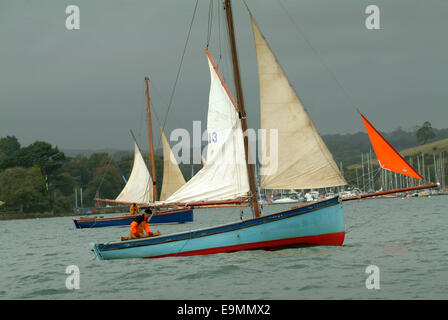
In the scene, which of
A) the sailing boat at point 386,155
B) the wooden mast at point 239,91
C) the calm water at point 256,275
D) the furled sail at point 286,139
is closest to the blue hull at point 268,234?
the calm water at point 256,275

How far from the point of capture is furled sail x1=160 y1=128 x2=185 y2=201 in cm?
6078

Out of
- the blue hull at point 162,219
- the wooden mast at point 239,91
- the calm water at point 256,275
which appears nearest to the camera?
the calm water at point 256,275

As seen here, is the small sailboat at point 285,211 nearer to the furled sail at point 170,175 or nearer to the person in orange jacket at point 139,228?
the person in orange jacket at point 139,228

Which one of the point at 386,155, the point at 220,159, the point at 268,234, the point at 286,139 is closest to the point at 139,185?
the point at 220,159

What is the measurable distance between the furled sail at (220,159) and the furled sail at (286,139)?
1895 millimetres

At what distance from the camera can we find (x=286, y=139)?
2462 cm

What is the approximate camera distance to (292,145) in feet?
80.5

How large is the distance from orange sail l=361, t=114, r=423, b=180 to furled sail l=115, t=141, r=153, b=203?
41976 mm

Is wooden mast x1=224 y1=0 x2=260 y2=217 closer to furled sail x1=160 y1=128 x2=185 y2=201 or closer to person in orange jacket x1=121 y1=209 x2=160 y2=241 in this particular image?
person in orange jacket x1=121 y1=209 x2=160 y2=241

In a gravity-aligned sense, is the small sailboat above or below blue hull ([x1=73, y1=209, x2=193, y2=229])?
above

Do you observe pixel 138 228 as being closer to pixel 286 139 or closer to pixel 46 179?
pixel 286 139

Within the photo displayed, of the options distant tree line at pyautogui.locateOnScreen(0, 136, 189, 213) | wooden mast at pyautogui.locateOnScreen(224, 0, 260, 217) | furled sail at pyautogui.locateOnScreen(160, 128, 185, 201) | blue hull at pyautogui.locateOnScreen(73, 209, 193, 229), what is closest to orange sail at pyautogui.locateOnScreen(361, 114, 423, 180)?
wooden mast at pyautogui.locateOnScreen(224, 0, 260, 217)

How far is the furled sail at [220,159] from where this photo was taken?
26.3 meters

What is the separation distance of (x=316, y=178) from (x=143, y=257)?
8.32 meters
